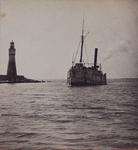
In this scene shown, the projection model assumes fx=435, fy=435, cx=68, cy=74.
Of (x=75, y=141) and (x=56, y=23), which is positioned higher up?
(x=56, y=23)

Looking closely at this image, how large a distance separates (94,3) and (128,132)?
55.4 inches

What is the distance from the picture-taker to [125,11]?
15.3 feet

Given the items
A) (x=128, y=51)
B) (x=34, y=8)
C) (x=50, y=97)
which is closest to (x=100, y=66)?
(x=128, y=51)

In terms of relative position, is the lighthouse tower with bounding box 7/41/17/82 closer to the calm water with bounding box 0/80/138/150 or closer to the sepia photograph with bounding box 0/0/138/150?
the sepia photograph with bounding box 0/0/138/150

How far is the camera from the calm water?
416 centimetres

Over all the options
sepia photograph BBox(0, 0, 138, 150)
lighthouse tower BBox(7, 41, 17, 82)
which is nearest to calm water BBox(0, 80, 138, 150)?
sepia photograph BBox(0, 0, 138, 150)

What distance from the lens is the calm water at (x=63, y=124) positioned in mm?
4160

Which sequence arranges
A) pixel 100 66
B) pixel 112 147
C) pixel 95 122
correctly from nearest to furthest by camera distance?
1. pixel 112 147
2. pixel 95 122
3. pixel 100 66

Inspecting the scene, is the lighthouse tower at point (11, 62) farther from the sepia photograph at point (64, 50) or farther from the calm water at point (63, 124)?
the calm water at point (63, 124)

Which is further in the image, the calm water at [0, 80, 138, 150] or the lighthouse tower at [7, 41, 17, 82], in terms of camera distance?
the lighthouse tower at [7, 41, 17, 82]

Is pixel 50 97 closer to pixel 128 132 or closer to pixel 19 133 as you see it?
pixel 19 133

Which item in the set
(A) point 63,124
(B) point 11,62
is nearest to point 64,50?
(B) point 11,62

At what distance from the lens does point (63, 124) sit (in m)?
4.30

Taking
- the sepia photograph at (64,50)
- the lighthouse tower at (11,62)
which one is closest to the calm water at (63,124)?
the sepia photograph at (64,50)
